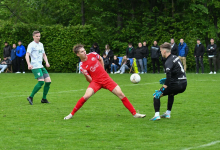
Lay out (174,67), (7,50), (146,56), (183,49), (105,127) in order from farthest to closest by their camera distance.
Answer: (7,50), (146,56), (183,49), (174,67), (105,127)

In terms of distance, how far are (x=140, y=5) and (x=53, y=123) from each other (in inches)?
1199

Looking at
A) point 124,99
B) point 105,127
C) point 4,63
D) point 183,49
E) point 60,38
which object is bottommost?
point 105,127

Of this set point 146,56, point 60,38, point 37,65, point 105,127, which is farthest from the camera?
point 60,38

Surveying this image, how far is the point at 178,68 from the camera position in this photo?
293 inches

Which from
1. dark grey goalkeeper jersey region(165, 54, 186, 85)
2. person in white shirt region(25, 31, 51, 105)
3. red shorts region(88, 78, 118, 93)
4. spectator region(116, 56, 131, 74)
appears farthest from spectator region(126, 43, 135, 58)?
dark grey goalkeeper jersey region(165, 54, 186, 85)

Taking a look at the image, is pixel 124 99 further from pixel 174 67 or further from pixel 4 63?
pixel 4 63

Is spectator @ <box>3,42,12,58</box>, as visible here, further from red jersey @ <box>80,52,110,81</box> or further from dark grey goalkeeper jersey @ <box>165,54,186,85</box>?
dark grey goalkeeper jersey @ <box>165,54,186,85</box>

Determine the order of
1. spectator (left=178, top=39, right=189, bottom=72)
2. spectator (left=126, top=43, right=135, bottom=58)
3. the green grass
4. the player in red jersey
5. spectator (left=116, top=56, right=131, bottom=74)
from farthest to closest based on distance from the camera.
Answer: spectator (left=116, top=56, right=131, bottom=74) < spectator (left=126, top=43, right=135, bottom=58) < spectator (left=178, top=39, right=189, bottom=72) < the player in red jersey < the green grass

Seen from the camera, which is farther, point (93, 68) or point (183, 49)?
point (183, 49)

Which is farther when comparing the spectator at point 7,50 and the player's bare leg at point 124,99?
the spectator at point 7,50

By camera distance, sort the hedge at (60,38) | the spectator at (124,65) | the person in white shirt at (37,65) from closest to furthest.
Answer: the person in white shirt at (37,65)
the spectator at (124,65)
the hedge at (60,38)

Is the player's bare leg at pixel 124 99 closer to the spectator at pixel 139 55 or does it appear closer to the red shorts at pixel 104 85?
the red shorts at pixel 104 85

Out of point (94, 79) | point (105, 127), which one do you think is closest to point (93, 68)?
point (94, 79)

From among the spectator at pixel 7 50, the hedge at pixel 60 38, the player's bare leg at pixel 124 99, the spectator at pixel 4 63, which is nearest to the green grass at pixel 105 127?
the player's bare leg at pixel 124 99
